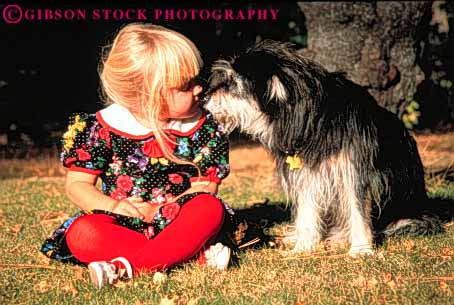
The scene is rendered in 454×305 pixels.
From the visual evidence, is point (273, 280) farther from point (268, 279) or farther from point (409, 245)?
point (409, 245)

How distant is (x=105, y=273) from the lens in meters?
3.55

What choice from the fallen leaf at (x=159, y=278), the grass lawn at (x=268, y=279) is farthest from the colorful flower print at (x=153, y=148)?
the fallen leaf at (x=159, y=278)

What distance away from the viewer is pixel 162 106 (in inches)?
160

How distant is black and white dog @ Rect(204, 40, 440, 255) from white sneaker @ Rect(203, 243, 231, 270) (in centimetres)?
74

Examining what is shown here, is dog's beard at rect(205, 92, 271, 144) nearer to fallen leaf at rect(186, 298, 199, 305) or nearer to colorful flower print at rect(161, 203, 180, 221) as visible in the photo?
colorful flower print at rect(161, 203, 180, 221)

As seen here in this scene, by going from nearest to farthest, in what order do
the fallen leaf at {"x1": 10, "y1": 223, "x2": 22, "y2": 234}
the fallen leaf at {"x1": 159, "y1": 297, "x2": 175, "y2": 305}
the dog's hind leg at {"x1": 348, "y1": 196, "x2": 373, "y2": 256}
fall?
1. the fallen leaf at {"x1": 159, "y1": 297, "x2": 175, "y2": 305}
2. the dog's hind leg at {"x1": 348, "y1": 196, "x2": 373, "y2": 256}
3. the fallen leaf at {"x1": 10, "y1": 223, "x2": 22, "y2": 234}

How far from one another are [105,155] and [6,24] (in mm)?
8250

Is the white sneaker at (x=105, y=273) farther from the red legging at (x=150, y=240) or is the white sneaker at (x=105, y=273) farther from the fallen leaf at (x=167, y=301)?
the fallen leaf at (x=167, y=301)

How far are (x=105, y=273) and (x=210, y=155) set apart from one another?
40.4 inches

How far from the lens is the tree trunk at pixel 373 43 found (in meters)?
7.31

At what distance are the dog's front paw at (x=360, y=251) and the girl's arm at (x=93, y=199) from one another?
1254 mm

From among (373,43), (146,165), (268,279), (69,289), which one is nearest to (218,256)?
(268,279)

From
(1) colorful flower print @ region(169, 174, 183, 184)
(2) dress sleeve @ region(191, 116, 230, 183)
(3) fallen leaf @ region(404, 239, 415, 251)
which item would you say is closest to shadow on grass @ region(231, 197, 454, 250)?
(3) fallen leaf @ region(404, 239, 415, 251)

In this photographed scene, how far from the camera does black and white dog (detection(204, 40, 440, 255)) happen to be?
4.18 m
